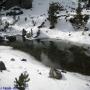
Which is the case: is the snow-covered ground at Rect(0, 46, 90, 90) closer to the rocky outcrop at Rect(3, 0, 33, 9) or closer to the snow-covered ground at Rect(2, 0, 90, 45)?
the snow-covered ground at Rect(2, 0, 90, 45)

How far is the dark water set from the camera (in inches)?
744

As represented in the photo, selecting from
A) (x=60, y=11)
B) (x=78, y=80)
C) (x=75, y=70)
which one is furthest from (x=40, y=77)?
(x=60, y=11)

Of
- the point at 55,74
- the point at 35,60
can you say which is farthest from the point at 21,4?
the point at 55,74

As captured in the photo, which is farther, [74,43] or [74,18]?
[74,18]

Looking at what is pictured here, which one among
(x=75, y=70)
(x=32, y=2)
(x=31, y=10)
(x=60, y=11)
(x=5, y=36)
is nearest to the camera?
(x=75, y=70)

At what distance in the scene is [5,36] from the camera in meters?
28.8

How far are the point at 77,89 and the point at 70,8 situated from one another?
78.8 feet

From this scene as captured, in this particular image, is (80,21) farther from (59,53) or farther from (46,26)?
(59,53)

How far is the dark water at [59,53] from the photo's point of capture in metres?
18.9

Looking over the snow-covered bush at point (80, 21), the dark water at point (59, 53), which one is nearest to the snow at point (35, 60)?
the snow-covered bush at point (80, 21)

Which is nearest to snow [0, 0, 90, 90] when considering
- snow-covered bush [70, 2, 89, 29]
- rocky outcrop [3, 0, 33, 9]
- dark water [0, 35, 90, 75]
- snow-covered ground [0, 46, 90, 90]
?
snow-covered ground [0, 46, 90, 90]

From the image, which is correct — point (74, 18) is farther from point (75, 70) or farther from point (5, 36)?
point (75, 70)

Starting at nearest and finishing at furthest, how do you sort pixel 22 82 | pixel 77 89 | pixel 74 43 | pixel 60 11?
pixel 22 82 → pixel 77 89 → pixel 74 43 → pixel 60 11

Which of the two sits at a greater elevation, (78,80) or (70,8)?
(70,8)
